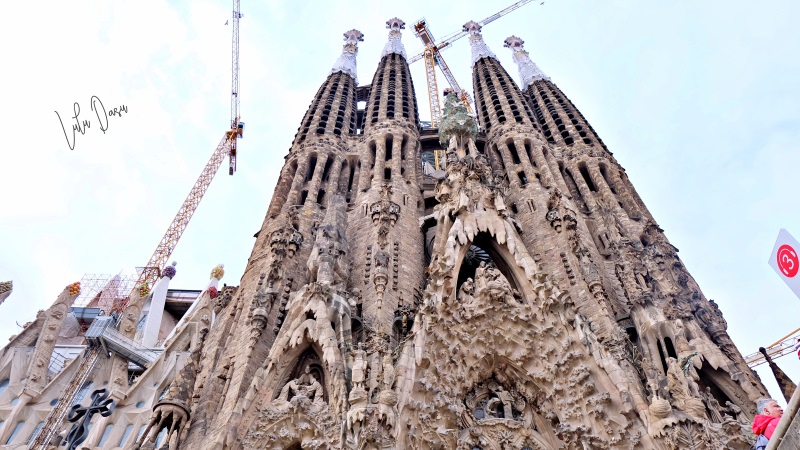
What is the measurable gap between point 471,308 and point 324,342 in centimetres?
370

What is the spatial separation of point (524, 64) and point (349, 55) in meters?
10.7

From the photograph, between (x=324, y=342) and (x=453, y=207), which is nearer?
(x=324, y=342)

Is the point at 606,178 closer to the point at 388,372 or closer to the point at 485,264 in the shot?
the point at 485,264

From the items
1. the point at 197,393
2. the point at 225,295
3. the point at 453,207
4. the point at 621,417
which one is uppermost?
the point at 453,207

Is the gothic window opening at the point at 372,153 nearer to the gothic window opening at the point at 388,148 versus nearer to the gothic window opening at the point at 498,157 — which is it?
the gothic window opening at the point at 388,148

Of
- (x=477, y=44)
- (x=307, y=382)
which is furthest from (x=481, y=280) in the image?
(x=477, y=44)

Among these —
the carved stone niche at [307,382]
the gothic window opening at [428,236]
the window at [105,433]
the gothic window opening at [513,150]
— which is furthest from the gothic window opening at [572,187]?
the window at [105,433]

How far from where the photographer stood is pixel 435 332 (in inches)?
515

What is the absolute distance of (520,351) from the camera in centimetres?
1367

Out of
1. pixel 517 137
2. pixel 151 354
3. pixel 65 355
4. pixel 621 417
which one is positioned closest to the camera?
pixel 621 417

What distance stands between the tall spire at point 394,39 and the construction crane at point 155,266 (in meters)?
20.4

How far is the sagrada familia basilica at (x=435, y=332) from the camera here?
1154 centimetres

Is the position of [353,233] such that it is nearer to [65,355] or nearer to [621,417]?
[621,417]

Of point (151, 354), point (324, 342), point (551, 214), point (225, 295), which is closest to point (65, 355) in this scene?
point (151, 354)
